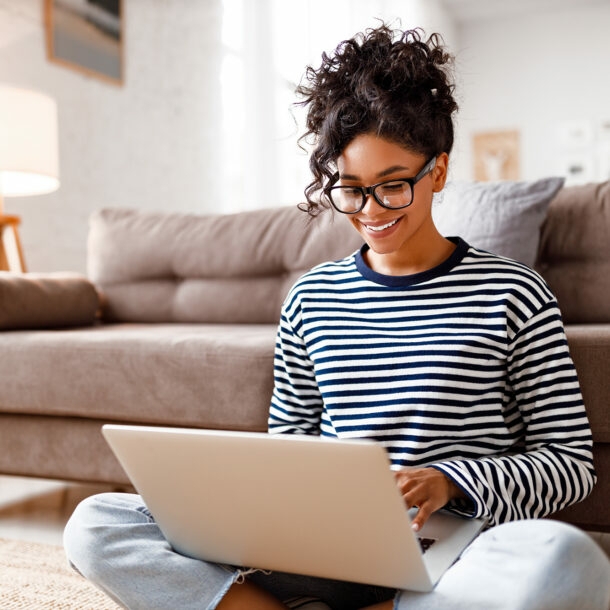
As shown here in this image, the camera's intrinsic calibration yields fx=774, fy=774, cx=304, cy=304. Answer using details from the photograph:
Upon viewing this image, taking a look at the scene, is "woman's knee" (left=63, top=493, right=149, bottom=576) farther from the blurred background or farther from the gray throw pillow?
the gray throw pillow

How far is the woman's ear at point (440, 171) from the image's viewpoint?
1.00 metres

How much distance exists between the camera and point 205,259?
210cm

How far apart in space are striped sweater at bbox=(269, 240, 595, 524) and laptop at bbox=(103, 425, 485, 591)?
0.27 ft

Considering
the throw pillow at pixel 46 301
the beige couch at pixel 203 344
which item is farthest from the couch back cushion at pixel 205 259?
the throw pillow at pixel 46 301

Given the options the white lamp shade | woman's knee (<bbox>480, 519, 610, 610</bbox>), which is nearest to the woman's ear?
woman's knee (<bbox>480, 519, 610, 610</bbox>)

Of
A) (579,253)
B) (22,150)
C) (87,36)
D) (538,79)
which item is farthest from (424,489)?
(538,79)

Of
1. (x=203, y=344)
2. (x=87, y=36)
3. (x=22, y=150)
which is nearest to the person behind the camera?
(x=203, y=344)

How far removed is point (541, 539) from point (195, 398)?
841mm

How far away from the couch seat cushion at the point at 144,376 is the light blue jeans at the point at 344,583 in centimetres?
45

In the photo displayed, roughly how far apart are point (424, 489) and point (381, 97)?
0.47m

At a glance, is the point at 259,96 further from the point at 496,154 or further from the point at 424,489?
the point at 424,489

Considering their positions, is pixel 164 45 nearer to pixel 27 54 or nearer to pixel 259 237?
pixel 27 54

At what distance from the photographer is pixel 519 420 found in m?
0.98

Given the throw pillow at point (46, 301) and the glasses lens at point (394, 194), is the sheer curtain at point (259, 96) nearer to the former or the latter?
the throw pillow at point (46, 301)
